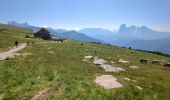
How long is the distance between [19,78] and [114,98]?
44.4 ft

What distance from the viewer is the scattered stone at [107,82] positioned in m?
28.1

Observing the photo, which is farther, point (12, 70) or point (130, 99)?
point (12, 70)

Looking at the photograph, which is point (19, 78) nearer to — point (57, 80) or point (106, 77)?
point (57, 80)

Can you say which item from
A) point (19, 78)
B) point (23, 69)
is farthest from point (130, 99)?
point (23, 69)

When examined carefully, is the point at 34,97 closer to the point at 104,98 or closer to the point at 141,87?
the point at 104,98

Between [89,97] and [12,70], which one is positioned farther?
[12,70]

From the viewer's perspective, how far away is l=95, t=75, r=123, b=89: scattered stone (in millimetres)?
28056

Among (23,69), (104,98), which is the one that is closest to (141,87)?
(104,98)

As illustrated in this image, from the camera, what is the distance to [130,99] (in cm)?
2527

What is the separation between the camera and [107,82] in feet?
97.0

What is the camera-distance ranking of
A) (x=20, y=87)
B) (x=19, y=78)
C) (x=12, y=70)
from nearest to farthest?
(x=20, y=87), (x=19, y=78), (x=12, y=70)

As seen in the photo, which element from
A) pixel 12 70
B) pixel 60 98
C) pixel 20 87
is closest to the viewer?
pixel 60 98

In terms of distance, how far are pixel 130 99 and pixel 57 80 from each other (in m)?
9.70

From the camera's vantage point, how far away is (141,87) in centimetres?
2936
